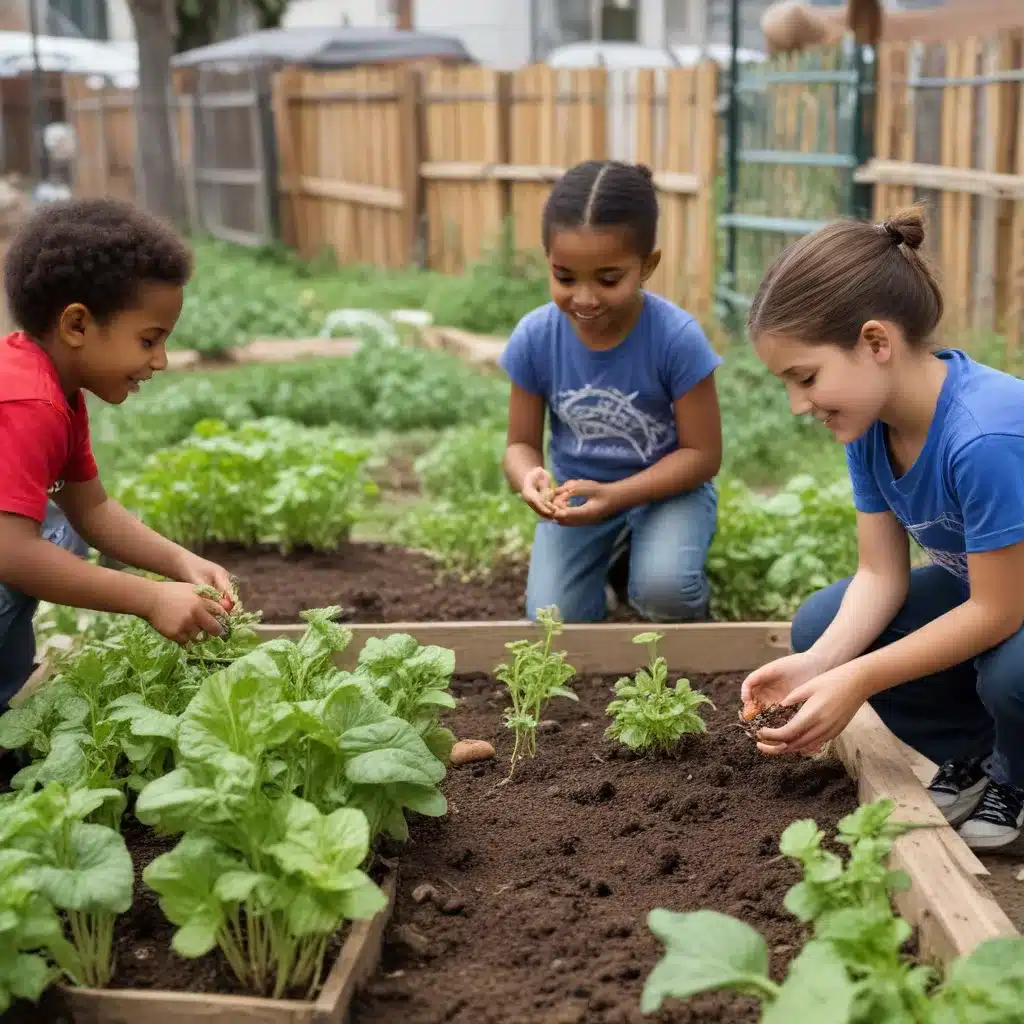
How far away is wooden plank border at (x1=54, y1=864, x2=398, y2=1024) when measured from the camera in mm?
1971

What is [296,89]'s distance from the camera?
60.8 feet

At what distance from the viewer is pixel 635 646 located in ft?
12.2

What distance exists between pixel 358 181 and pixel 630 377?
1329 cm

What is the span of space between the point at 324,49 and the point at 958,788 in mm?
20138

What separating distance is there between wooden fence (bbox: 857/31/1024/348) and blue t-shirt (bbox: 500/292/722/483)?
2.82 m

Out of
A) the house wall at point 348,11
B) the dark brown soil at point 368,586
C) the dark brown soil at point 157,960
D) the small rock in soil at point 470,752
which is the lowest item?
the dark brown soil at point 368,586

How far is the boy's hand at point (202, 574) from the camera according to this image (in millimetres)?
3057

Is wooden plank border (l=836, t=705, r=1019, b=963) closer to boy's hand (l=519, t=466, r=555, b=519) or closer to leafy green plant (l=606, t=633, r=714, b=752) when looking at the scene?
leafy green plant (l=606, t=633, r=714, b=752)

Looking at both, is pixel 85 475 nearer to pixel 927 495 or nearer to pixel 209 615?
pixel 209 615

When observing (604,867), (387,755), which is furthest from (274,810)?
(604,867)

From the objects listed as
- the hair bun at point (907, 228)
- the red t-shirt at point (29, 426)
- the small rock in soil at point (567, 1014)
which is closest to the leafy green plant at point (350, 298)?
the red t-shirt at point (29, 426)

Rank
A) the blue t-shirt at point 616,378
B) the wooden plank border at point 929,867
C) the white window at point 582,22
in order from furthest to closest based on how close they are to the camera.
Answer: the white window at point 582,22
the blue t-shirt at point 616,378
the wooden plank border at point 929,867

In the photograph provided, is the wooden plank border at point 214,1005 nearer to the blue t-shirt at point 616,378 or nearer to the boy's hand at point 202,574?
the boy's hand at point 202,574

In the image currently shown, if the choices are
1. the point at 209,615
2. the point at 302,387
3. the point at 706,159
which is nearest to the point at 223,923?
the point at 209,615
